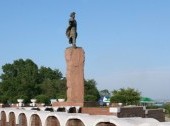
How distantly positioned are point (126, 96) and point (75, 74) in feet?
85.0

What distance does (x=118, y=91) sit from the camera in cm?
5134

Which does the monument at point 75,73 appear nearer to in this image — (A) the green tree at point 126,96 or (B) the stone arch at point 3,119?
(B) the stone arch at point 3,119

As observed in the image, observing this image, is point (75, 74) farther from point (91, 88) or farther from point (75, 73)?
point (91, 88)

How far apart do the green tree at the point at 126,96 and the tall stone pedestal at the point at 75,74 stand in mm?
24097

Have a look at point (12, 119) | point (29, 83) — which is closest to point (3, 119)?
point (12, 119)

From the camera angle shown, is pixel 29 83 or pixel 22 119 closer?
pixel 22 119

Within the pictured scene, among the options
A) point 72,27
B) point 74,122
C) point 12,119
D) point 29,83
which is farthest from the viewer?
point 29,83

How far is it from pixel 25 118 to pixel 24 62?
56.0 metres

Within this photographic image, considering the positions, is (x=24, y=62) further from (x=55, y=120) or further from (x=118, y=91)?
(x=55, y=120)

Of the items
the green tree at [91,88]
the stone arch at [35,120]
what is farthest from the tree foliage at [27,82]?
the stone arch at [35,120]

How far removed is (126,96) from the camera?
49375 millimetres

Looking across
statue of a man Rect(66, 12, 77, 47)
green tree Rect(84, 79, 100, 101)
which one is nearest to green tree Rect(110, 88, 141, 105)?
green tree Rect(84, 79, 100, 101)

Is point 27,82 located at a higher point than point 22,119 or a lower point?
higher

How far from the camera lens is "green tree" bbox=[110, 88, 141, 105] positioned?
159 feet
